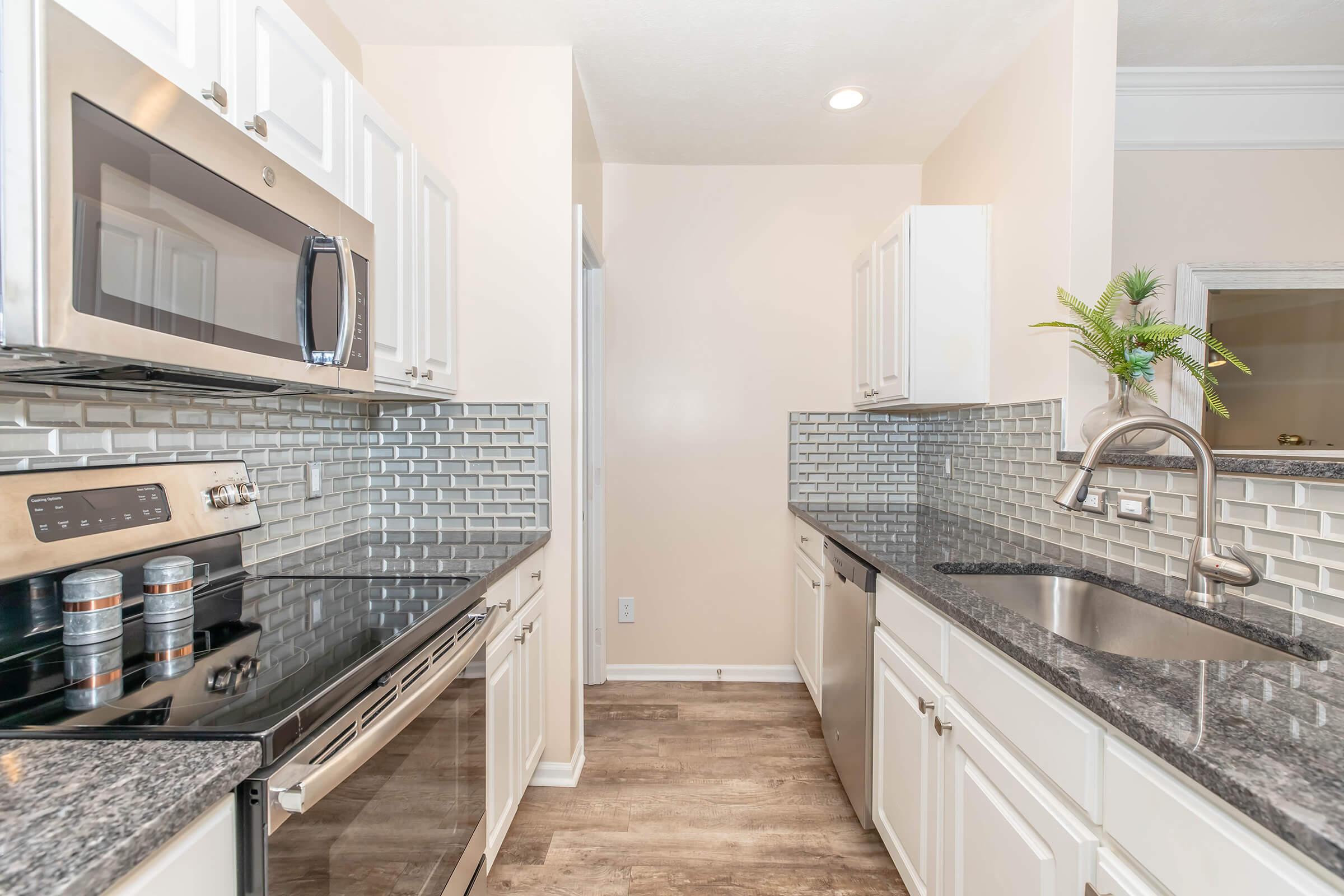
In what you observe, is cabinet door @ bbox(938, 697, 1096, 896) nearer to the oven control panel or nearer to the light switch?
the light switch

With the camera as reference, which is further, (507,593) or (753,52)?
(753,52)

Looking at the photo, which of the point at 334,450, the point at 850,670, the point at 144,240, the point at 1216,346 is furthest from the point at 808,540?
the point at 144,240

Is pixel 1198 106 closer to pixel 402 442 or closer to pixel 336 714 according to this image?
pixel 402 442

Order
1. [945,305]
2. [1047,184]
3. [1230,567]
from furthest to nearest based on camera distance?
[945,305]
[1047,184]
[1230,567]

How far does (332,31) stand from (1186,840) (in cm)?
273

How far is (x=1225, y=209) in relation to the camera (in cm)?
257

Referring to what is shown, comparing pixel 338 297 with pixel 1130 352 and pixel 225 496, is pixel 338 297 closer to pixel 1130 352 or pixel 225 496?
pixel 225 496

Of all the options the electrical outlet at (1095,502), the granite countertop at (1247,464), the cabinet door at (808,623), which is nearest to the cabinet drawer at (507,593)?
the cabinet door at (808,623)

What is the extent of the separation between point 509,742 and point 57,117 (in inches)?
63.3

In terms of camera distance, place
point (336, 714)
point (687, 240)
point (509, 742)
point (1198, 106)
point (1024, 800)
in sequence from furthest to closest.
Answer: point (687, 240), point (1198, 106), point (509, 742), point (1024, 800), point (336, 714)

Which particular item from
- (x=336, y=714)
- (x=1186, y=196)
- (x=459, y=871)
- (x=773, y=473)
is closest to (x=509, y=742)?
(x=459, y=871)

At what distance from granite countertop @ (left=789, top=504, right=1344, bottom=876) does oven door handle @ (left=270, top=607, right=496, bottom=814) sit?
100 cm

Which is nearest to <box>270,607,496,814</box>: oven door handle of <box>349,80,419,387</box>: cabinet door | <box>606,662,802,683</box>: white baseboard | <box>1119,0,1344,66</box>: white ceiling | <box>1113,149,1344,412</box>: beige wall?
<box>349,80,419,387</box>: cabinet door

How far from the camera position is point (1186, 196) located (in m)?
2.58
